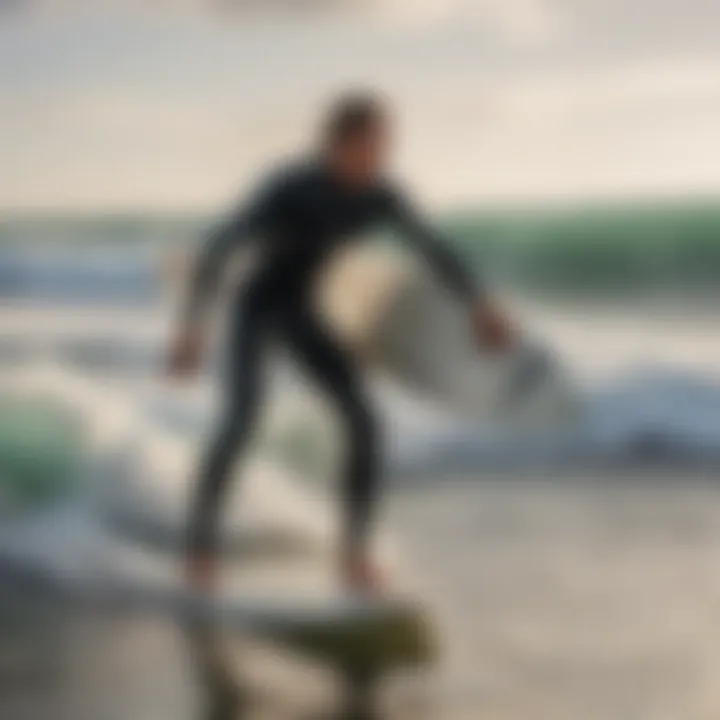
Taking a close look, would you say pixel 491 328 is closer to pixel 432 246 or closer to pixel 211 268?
pixel 432 246

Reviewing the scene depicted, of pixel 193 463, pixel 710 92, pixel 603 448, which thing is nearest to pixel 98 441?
pixel 193 463

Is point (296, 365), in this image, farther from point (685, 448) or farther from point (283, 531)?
point (685, 448)

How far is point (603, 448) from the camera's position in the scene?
111cm

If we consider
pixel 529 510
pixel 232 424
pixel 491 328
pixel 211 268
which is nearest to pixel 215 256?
pixel 211 268

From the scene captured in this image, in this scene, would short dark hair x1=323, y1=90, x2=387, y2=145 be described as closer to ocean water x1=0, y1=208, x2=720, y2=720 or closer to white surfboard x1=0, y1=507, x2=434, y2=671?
ocean water x1=0, y1=208, x2=720, y2=720

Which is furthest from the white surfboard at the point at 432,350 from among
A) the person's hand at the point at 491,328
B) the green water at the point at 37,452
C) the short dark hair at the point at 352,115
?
the green water at the point at 37,452

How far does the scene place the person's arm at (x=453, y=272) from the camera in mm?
1105

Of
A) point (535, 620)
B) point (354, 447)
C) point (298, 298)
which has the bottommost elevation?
point (535, 620)

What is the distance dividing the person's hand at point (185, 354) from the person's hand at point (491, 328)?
0.26m

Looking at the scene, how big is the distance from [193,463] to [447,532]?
25 centimetres

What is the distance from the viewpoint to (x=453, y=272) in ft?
3.63

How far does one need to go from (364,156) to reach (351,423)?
25 centimetres

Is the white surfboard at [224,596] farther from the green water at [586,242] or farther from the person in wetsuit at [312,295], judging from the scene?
the green water at [586,242]

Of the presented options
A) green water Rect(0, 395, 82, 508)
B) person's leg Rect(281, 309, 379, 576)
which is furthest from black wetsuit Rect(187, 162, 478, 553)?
green water Rect(0, 395, 82, 508)
